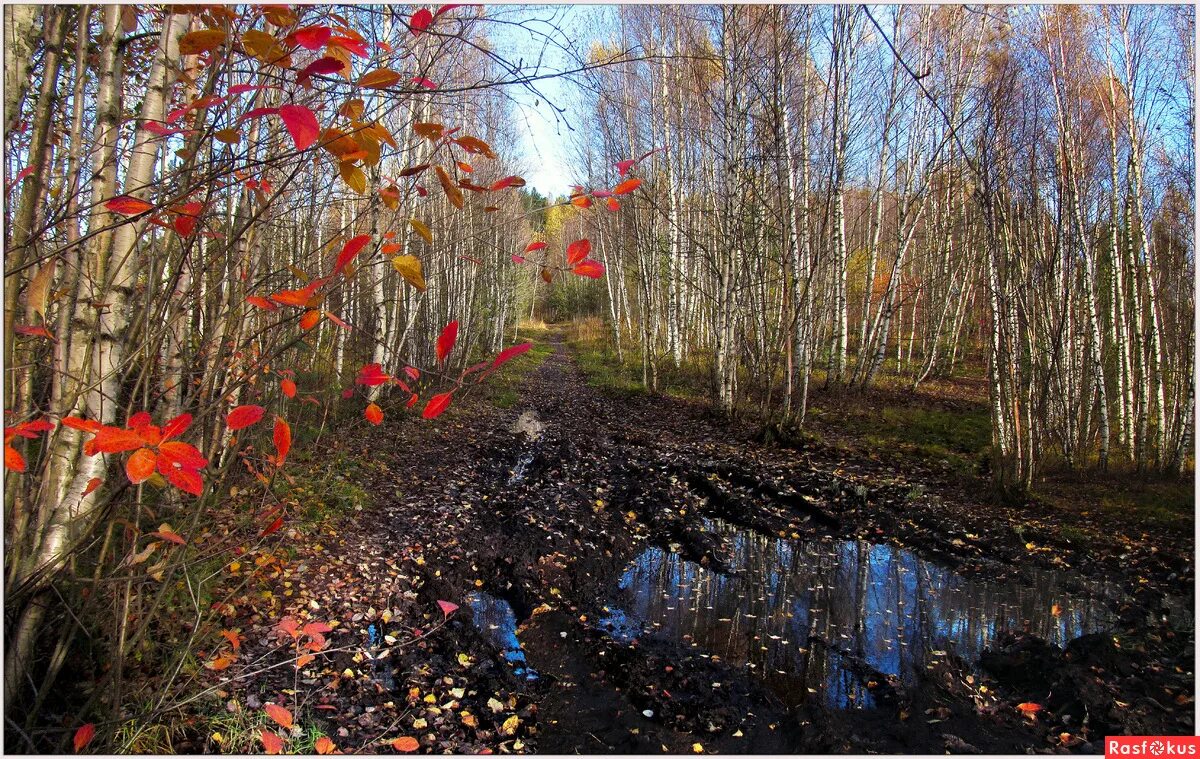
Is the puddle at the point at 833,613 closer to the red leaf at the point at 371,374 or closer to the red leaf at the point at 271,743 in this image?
the red leaf at the point at 271,743

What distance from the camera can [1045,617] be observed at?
143 inches

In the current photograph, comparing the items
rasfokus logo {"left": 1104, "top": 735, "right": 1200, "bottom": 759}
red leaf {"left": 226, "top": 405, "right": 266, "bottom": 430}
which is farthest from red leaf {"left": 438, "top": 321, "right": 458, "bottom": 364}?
rasfokus logo {"left": 1104, "top": 735, "right": 1200, "bottom": 759}

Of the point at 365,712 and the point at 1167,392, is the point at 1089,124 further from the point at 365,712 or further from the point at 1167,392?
the point at 365,712

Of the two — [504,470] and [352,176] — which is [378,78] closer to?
[352,176]

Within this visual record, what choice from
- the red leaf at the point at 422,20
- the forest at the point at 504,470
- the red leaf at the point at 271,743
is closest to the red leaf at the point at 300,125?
the forest at the point at 504,470

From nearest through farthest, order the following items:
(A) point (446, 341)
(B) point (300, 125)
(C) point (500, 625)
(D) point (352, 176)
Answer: (B) point (300, 125), (D) point (352, 176), (A) point (446, 341), (C) point (500, 625)

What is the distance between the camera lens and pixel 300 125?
1.09 m

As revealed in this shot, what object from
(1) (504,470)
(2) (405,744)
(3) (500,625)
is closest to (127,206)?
(2) (405,744)

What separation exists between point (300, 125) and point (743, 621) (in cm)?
341

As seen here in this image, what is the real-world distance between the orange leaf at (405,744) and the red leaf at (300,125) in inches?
88.4

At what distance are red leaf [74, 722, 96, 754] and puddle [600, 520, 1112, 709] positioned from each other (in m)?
2.29

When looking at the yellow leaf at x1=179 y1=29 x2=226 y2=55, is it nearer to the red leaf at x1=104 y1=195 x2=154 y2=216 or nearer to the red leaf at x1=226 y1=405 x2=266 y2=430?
the red leaf at x1=104 y1=195 x2=154 y2=216

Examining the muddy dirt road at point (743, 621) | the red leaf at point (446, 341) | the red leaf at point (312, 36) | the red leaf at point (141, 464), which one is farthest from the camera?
the muddy dirt road at point (743, 621)

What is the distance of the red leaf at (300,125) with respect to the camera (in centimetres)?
107
